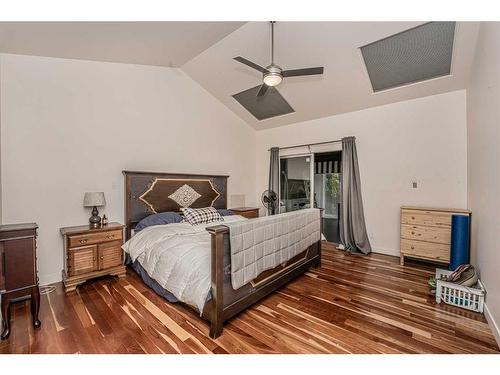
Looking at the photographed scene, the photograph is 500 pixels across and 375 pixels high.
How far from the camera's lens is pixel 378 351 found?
1.72m

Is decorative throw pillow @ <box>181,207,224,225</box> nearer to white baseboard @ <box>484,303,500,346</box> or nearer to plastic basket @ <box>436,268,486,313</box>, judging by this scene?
plastic basket @ <box>436,268,486,313</box>

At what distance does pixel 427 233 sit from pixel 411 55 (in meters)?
2.48

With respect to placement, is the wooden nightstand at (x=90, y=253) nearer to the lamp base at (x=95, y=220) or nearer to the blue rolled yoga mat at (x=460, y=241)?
the lamp base at (x=95, y=220)

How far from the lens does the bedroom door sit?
5143mm

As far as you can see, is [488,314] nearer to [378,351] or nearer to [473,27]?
[378,351]

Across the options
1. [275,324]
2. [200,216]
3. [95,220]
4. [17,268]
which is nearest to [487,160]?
[275,324]

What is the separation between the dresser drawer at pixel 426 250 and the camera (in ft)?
10.6

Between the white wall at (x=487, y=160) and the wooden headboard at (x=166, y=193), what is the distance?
3861 millimetres

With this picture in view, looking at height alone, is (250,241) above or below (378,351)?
above

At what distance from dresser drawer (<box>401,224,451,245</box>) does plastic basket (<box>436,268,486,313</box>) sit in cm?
86

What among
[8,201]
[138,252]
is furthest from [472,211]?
[8,201]

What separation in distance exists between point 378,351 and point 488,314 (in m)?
1.28

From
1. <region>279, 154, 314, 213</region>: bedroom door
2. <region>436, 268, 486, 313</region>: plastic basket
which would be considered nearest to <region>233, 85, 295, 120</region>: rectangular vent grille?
<region>279, 154, 314, 213</region>: bedroom door

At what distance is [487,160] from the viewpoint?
87.1 inches
